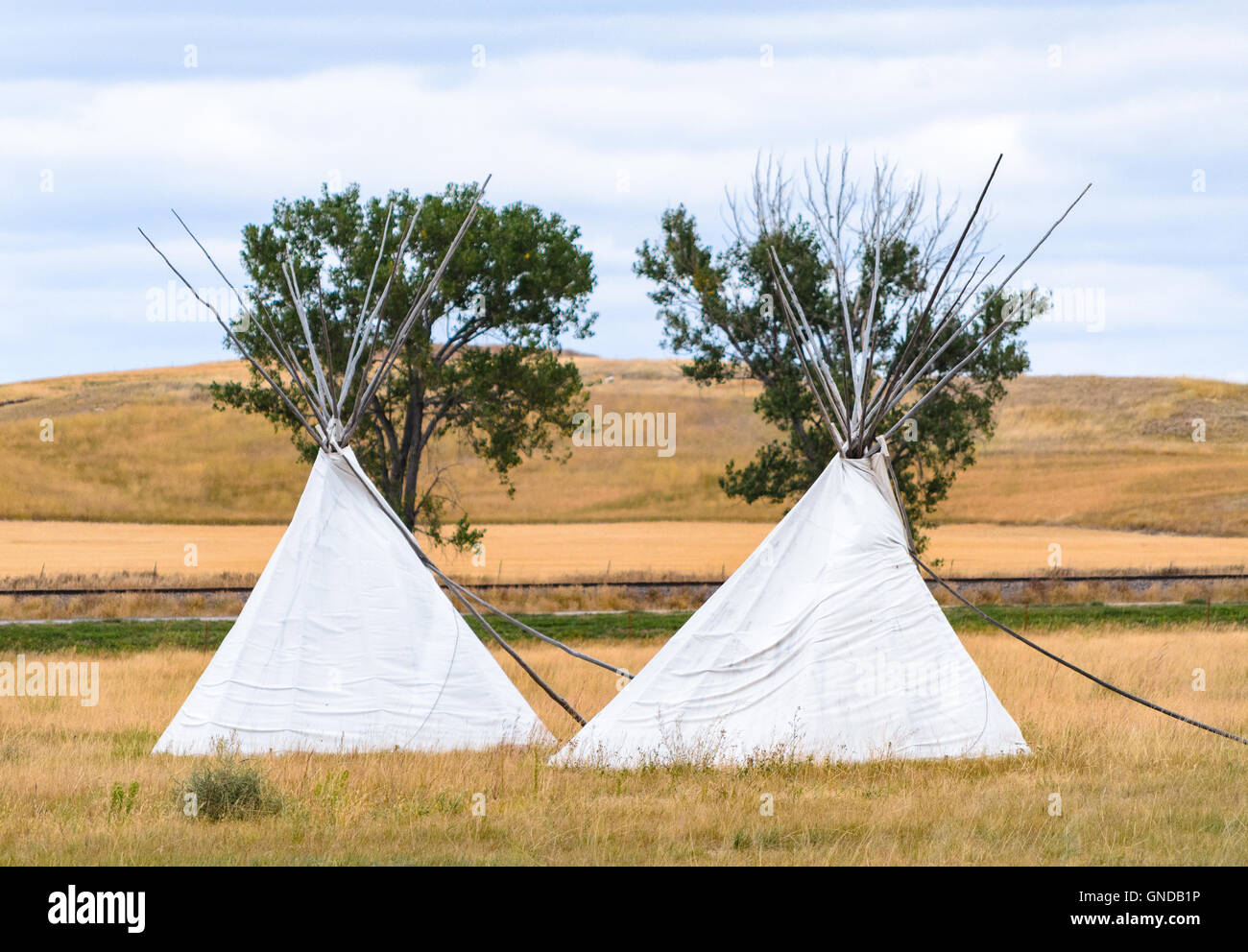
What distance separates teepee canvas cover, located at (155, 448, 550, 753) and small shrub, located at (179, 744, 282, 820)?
6.84ft

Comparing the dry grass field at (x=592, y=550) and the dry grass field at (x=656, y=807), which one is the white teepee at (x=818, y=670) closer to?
the dry grass field at (x=656, y=807)

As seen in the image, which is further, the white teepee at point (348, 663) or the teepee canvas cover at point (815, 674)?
the white teepee at point (348, 663)

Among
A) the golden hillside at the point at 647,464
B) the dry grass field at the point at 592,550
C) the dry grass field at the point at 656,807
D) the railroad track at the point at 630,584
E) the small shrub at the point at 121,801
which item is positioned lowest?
the dry grass field at the point at 656,807

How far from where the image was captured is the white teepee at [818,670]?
9.05 meters

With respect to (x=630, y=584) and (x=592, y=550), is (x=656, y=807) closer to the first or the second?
(x=630, y=584)

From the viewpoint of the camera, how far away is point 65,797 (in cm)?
788

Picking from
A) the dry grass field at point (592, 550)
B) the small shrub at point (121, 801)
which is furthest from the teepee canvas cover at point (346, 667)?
the dry grass field at point (592, 550)

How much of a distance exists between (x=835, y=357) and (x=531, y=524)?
93.3 feet

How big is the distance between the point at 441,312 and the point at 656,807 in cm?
1830

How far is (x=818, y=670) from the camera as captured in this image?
9266 millimetres

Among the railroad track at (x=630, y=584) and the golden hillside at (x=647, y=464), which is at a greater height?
the golden hillside at (x=647, y=464)

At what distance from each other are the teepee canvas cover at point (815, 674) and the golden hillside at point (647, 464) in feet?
132
